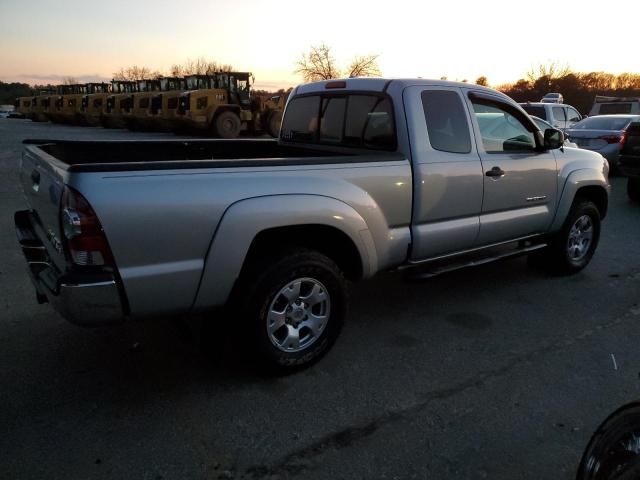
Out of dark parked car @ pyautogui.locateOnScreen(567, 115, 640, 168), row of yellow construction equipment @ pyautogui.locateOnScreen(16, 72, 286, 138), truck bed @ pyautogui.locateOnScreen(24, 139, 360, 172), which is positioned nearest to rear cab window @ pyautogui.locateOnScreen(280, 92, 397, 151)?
truck bed @ pyautogui.locateOnScreen(24, 139, 360, 172)

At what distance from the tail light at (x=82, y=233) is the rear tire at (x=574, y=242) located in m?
4.40

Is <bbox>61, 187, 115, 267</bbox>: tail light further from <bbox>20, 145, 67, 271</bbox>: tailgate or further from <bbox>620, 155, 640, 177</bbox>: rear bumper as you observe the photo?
<bbox>620, 155, 640, 177</bbox>: rear bumper

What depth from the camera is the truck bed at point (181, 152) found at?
3.07 m

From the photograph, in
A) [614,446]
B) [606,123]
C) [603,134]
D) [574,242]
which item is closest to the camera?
[614,446]

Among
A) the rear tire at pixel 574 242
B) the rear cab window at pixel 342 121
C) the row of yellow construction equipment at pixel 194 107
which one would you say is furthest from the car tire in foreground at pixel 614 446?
the row of yellow construction equipment at pixel 194 107

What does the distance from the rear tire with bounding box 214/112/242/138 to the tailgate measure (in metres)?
17.2

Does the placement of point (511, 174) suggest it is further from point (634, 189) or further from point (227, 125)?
point (227, 125)

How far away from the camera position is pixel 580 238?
5.32m

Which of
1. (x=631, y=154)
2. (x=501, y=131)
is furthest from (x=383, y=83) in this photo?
(x=631, y=154)

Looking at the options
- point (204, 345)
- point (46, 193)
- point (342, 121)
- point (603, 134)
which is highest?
point (603, 134)

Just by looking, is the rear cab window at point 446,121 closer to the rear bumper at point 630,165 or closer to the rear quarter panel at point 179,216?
the rear quarter panel at point 179,216

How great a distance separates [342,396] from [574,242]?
355cm

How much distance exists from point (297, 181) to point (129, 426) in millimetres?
1678

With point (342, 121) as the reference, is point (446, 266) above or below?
below
